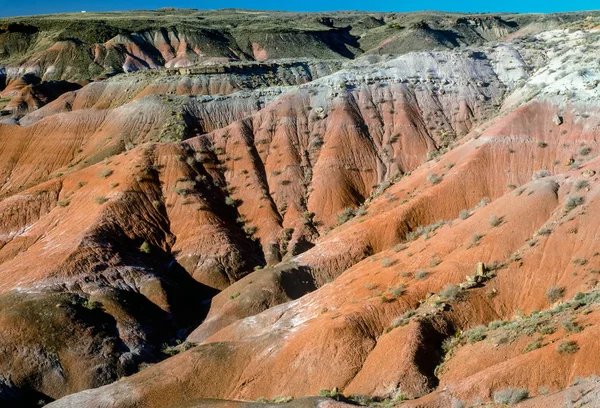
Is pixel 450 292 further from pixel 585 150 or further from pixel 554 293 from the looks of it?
pixel 585 150

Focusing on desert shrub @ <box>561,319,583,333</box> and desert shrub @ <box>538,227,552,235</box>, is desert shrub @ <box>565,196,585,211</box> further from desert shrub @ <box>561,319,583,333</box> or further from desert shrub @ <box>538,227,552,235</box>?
desert shrub @ <box>561,319,583,333</box>

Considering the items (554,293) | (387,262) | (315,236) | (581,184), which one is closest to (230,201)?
(315,236)

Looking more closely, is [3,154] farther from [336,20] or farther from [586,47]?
[336,20]

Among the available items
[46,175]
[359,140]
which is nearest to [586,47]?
[359,140]

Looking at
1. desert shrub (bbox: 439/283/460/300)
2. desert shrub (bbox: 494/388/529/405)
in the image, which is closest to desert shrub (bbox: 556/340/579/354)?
desert shrub (bbox: 494/388/529/405)

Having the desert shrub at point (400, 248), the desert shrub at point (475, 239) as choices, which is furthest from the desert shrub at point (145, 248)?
the desert shrub at point (475, 239)

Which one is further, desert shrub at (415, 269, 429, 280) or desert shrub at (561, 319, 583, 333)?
desert shrub at (415, 269, 429, 280)
